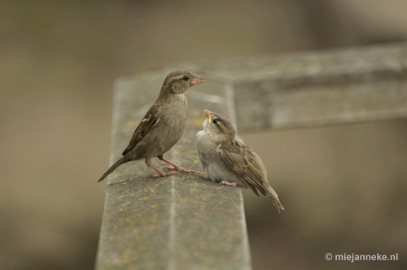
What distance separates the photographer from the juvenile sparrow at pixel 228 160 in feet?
14.6

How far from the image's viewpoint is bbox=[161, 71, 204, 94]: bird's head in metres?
4.87

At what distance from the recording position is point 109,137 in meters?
11.8

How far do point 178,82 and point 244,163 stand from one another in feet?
2.34

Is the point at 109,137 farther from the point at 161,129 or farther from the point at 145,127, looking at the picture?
the point at 161,129

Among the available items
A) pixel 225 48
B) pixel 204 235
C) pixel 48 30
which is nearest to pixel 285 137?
pixel 225 48

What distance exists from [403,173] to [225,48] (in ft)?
15.3

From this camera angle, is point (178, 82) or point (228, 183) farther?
point (178, 82)

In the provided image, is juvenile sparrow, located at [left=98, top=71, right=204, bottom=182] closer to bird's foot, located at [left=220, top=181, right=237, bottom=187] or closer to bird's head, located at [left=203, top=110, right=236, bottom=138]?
bird's head, located at [left=203, top=110, right=236, bottom=138]

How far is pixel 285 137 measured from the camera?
480 inches

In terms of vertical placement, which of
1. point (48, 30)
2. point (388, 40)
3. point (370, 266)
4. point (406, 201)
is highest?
point (48, 30)

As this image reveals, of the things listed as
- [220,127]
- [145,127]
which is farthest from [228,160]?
[145,127]

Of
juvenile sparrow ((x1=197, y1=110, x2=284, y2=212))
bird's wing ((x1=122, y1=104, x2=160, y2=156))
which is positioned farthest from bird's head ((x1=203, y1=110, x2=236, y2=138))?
bird's wing ((x1=122, y1=104, x2=160, y2=156))

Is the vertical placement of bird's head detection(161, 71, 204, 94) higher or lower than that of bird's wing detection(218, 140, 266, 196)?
higher

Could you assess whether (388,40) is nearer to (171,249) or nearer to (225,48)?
(225,48)
